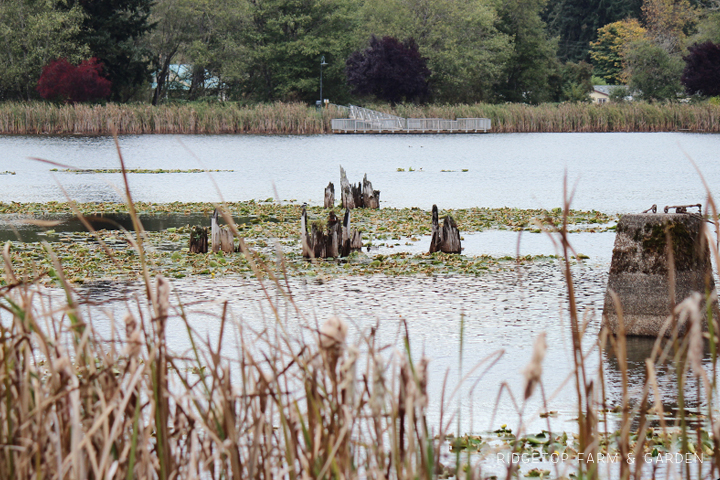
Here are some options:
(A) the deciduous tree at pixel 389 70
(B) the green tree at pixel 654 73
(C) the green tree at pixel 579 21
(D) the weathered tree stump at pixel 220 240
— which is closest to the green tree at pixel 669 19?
(C) the green tree at pixel 579 21

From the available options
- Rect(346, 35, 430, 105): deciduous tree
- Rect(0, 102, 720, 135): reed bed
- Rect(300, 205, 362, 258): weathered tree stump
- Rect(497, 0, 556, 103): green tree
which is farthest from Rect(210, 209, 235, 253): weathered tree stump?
Rect(497, 0, 556, 103): green tree

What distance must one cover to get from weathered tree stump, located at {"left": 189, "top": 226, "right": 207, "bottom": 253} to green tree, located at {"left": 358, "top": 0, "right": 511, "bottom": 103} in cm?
6180

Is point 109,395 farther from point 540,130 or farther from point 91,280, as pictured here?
point 540,130

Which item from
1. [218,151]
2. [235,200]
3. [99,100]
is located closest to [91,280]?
[235,200]

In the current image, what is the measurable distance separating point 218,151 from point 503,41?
4060cm

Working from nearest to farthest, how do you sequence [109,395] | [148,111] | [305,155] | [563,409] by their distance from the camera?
1. [109,395]
2. [563,409]
3. [305,155]
4. [148,111]

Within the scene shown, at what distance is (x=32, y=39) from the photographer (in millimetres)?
63562

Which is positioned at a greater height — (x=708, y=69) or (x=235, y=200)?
(x=708, y=69)

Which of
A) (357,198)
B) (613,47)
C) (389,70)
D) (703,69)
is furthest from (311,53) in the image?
(357,198)

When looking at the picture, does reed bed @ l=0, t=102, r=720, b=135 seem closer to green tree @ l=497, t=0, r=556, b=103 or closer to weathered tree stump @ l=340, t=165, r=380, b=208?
green tree @ l=497, t=0, r=556, b=103

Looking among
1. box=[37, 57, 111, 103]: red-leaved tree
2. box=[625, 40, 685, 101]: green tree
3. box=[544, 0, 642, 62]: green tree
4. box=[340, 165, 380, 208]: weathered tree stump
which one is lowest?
box=[340, 165, 380, 208]: weathered tree stump

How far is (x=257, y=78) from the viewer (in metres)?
74.8

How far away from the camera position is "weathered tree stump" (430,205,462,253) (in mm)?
11953

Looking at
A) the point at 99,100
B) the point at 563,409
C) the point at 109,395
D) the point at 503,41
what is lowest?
the point at 563,409
